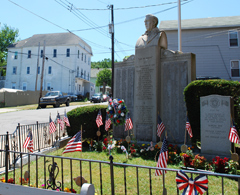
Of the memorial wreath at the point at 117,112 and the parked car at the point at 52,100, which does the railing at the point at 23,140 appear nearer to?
the memorial wreath at the point at 117,112

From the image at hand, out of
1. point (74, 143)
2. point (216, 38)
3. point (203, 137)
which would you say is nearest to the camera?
point (74, 143)

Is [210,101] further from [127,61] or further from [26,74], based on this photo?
[26,74]

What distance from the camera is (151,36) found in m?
8.88

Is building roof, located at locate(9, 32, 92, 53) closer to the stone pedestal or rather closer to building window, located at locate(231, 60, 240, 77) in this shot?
building window, located at locate(231, 60, 240, 77)

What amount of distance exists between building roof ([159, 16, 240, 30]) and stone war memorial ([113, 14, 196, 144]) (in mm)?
14790

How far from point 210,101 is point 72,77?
3501 cm

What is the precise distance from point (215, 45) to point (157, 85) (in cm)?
1661

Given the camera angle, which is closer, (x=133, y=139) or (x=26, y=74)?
(x=133, y=139)

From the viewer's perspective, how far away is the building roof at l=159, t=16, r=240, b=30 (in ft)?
70.4

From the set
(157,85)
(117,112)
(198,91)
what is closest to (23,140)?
(117,112)

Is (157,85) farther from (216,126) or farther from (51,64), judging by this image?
(51,64)

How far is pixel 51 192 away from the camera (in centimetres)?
348

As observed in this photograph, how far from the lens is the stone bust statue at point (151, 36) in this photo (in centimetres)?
876

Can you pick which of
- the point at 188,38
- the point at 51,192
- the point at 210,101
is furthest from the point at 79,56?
the point at 51,192
